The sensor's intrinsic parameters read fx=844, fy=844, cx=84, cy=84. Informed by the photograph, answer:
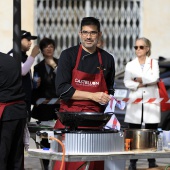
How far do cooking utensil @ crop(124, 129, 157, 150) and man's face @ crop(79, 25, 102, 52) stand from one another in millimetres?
901

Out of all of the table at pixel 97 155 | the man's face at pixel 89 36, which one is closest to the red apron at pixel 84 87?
the man's face at pixel 89 36

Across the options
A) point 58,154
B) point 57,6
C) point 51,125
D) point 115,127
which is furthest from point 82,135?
point 57,6

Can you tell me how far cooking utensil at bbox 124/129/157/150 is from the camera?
7991 millimetres

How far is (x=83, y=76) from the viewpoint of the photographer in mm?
8086

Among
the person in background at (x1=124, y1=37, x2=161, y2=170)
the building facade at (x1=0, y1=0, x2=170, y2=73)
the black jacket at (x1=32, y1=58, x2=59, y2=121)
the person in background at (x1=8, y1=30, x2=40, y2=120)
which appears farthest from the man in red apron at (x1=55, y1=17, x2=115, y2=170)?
the building facade at (x1=0, y1=0, x2=170, y2=73)

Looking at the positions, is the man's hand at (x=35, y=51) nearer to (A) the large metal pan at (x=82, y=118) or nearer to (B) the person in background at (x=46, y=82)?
(B) the person in background at (x=46, y=82)

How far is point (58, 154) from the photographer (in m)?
7.19

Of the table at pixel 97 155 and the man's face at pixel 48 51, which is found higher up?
the man's face at pixel 48 51

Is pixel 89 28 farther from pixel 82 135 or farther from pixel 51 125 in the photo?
pixel 51 125

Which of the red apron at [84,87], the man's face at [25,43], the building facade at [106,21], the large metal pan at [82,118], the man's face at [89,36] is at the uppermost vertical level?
the building facade at [106,21]

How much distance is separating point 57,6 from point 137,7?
2.04 meters

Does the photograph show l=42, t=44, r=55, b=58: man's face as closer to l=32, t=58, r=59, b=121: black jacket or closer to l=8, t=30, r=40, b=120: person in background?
l=32, t=58, r=59, b=121: black jacket

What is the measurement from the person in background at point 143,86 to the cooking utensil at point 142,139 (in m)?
3.76

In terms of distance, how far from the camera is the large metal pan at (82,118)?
24.6ft
